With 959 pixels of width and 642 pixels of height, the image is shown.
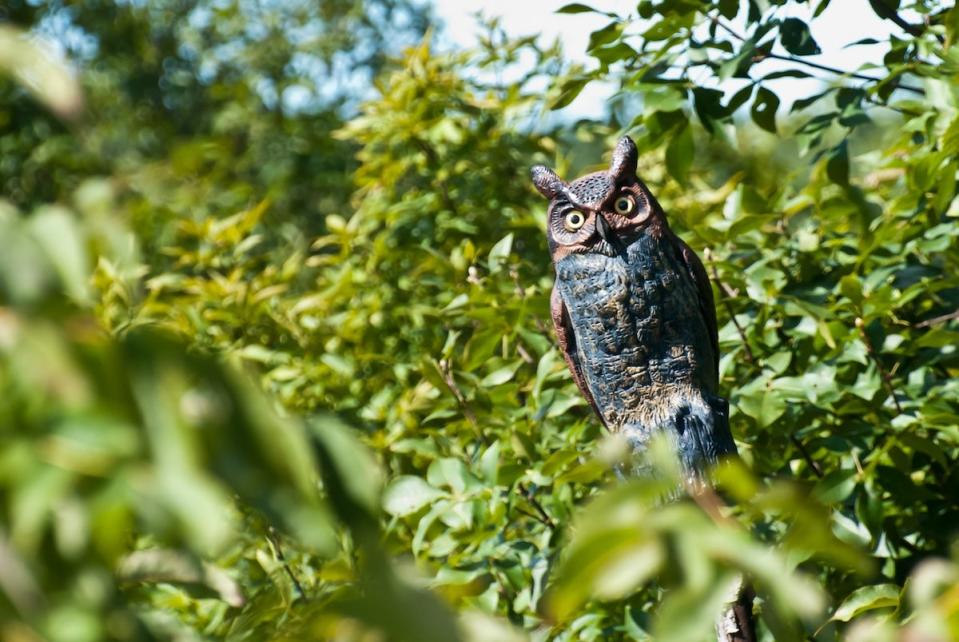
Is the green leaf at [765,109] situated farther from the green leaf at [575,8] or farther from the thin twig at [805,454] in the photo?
the thin twig at [805,454]

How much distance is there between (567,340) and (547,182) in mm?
244

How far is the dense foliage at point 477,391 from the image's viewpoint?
49 cm

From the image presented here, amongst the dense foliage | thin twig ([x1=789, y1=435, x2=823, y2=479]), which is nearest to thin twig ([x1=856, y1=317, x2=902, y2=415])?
the dense foliage

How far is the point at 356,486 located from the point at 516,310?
1585mm

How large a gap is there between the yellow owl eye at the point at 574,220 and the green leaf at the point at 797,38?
26.2 inches

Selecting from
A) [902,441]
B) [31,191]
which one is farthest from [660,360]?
[31,191]

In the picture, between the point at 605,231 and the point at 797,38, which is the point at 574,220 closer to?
the point at 605,231

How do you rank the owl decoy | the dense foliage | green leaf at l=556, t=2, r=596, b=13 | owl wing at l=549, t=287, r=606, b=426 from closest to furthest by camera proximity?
the dense foliage < the owl decoy < owl wing at l=549, t=287, r=606, b=426 < green leaf at l=556, t=2, r=596, b=13

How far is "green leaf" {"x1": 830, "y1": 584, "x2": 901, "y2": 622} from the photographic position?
1113 mm

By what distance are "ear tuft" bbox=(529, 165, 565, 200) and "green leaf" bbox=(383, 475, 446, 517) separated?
0.53 m

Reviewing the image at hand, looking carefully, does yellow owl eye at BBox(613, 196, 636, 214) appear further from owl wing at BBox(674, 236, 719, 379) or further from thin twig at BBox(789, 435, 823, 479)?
thin twig at BBox(789, 435, 823, 479)

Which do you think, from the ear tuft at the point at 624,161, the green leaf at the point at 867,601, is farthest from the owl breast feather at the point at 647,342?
the green leaf at the point at 867,601

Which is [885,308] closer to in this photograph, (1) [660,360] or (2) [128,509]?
(1) [660,360]

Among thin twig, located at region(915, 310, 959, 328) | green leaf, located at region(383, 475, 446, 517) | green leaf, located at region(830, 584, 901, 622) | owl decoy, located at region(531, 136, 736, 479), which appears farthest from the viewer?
thin twig, located at region(915, 310, 959, 328)
